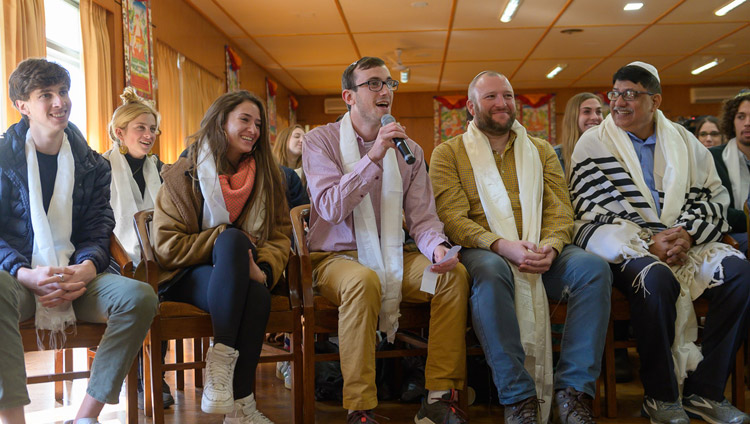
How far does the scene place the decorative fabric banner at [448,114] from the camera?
11328mm

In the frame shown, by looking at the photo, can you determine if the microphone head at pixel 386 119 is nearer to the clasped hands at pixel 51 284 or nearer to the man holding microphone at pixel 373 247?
the man holding microphone at pixel 373 247

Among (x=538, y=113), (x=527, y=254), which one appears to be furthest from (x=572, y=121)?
(x=538, y=113)

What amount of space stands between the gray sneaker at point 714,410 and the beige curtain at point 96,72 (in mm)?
4117

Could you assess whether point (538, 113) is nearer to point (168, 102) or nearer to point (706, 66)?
point (706, 66)

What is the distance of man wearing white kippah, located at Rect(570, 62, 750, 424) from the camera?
2.31 m

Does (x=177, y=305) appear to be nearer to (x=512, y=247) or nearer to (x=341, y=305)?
(x=341, y=305)

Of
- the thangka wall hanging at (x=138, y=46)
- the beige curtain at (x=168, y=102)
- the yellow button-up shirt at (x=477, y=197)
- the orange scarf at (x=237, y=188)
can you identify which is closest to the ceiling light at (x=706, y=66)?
the beige curtain at (x=168, y=102)

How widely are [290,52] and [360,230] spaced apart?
6.16 m

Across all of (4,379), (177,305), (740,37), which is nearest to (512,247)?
(177,305)

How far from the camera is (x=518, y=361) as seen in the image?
2.18m

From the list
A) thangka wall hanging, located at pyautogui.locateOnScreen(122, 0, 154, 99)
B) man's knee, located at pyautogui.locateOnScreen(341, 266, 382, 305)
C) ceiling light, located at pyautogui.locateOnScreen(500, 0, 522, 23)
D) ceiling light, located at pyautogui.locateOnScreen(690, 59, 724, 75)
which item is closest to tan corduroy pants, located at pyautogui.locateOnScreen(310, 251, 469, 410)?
man's knee, located at pyautogui.locateOnScreen(341, 266, 382, 305)

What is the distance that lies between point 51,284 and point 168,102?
13.0ft

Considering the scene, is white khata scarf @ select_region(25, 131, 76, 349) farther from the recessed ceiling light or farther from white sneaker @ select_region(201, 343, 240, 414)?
the recessed ceiling light

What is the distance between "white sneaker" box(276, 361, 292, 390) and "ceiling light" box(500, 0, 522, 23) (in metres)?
4.63
